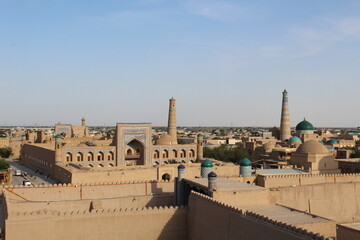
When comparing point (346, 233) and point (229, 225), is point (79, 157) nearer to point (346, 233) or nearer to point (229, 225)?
point (229, 225)

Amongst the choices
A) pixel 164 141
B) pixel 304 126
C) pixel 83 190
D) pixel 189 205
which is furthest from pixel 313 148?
pixel 304 126

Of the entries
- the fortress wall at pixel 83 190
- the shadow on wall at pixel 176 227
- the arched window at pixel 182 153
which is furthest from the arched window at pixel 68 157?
the shadow on wall at pixel 176 227

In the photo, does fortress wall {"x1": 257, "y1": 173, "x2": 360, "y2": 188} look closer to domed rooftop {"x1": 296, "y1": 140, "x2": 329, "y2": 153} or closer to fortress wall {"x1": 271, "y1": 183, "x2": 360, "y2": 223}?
fortress wall {"x1": 271, "y1": 183, "x2": 360, "y2": 223}

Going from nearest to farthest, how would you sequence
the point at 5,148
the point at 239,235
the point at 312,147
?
the point at 239,235, the point at 312,147, the point at 5,148

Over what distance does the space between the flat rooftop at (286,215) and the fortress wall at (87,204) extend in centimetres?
486

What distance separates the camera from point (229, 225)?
12.1m

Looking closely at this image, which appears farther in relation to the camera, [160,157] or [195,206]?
[160,157]

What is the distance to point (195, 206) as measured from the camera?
1427 centimetres

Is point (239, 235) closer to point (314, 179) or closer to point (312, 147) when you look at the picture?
point (314, 179)

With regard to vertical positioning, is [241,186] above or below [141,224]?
above

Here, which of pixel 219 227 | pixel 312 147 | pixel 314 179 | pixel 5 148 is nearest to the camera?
pixel 219 227

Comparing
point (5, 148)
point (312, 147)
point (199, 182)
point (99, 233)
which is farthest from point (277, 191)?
point (5, 148)

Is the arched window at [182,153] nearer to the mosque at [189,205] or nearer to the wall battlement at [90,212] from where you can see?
the mosque at [189,205]

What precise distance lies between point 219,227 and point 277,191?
3806 millimetres
